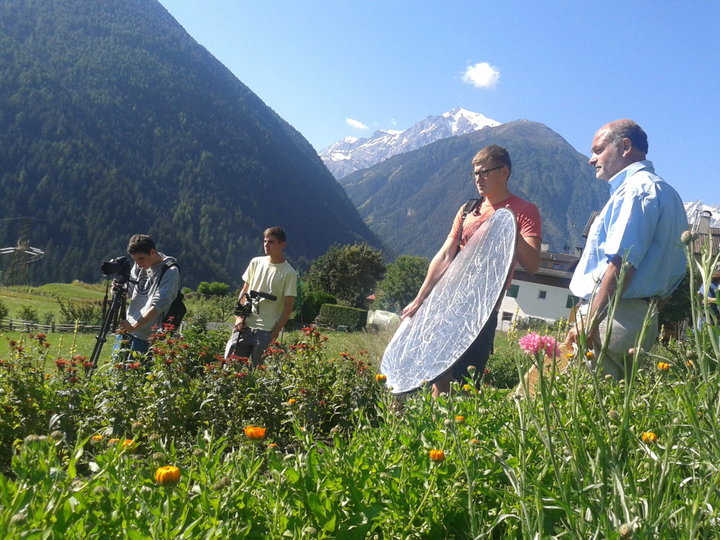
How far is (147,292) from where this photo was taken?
434cm

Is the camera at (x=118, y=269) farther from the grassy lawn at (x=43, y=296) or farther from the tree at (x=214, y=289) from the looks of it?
the tree at (x=214, y=289)

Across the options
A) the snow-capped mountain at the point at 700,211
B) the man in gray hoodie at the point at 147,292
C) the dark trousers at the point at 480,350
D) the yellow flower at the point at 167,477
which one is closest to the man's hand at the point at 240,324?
the man in gray hoodie at the point at 147,292

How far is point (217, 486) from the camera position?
1162mm

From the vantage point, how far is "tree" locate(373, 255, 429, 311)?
6031 cm

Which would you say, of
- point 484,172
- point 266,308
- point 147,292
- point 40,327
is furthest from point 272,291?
point 40,327

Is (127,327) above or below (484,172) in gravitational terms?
below

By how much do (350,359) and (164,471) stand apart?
2991 mm

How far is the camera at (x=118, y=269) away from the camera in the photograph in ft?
14.3

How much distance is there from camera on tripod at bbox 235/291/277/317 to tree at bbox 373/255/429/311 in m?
54.7

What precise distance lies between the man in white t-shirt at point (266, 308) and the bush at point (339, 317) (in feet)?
78.7

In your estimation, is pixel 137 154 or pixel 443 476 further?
pixel 137 154

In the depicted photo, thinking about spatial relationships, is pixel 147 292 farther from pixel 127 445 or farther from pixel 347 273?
pixel 347 273

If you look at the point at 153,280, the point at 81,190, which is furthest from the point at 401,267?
the point at 81,190

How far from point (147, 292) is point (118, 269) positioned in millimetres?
315
